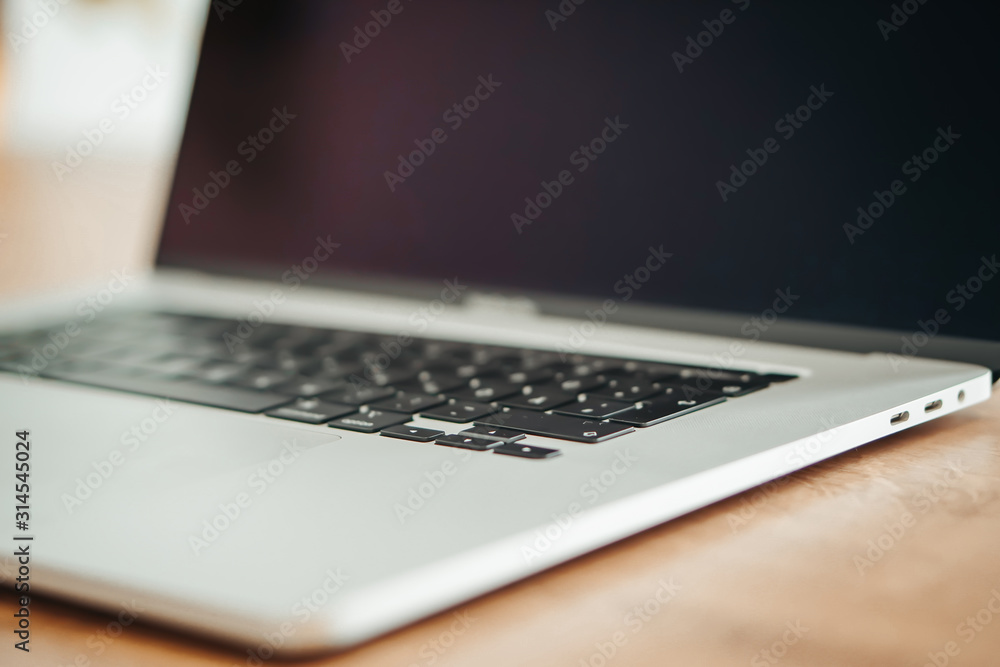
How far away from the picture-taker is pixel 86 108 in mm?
1833

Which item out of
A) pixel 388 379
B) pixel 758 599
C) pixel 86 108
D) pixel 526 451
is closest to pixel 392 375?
pixel 388 379

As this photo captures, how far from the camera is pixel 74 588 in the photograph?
12.1 inches

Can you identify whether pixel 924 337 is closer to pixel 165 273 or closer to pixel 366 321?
pixel 366 321

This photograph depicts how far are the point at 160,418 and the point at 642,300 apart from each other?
391mm

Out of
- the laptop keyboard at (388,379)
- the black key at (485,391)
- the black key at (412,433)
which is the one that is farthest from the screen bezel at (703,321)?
the black key at (412,433)

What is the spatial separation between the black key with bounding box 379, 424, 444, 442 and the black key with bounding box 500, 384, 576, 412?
70 mm

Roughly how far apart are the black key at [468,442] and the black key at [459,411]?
0.04m

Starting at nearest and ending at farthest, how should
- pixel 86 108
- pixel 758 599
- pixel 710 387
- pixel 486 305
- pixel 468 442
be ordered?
1. pixel 758 599
2. pixel 468 442
3. pixel 710 387
4. pixel 486 305
5. pixel 86 108

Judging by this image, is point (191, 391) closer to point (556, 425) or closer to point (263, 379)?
point (263, 379)

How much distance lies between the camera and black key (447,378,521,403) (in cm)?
54

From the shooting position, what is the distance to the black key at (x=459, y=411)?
487 millimetres

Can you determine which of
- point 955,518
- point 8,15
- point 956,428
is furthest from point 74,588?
point 8,15

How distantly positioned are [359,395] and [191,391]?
115mm

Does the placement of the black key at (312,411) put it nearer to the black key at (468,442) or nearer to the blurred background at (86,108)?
the black key at (468,442)
